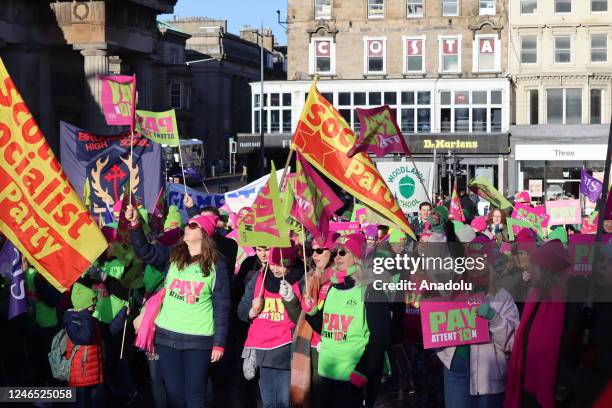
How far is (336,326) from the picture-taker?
8367 mm

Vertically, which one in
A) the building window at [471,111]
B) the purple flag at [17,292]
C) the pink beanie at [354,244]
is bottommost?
the purple flag at [17,292]

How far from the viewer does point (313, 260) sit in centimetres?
909

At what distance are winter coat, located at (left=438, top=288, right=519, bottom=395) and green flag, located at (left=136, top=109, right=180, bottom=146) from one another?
9159mm

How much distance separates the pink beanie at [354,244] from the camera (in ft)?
28.3

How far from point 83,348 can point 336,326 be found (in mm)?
2175

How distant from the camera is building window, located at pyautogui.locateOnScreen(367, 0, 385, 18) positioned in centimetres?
5675

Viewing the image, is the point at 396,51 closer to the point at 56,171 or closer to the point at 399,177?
the point at 399,177

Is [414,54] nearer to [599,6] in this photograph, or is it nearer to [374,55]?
[374,55]

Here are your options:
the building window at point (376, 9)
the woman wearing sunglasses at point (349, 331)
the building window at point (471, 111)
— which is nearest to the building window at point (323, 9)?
the building window at point (376, 9)

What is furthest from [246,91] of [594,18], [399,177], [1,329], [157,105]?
[1,329]

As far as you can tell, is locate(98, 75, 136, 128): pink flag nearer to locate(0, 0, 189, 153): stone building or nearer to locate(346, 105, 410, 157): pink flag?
locate(346, 105, 410, 157): pink flag

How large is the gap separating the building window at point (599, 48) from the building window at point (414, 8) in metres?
8.37

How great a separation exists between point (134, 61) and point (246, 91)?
54094mm

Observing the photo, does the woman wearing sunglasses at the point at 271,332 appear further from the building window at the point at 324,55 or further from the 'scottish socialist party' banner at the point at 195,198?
the building window at the point at 324,55
